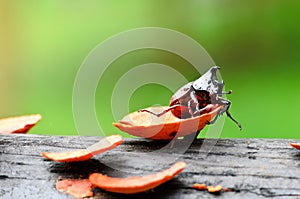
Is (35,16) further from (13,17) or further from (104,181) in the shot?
(104,181)

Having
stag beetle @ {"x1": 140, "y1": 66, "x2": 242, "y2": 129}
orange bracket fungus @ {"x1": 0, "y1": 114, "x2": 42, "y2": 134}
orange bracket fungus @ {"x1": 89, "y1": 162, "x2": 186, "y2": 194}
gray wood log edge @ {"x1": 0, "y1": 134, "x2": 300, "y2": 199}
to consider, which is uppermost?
stag beetle @ {"x1": 140, "y1": 66, "x2": 242, "y2": 129}

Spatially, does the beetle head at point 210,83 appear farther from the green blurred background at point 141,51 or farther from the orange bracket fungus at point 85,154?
the green blurred background at point 141,51

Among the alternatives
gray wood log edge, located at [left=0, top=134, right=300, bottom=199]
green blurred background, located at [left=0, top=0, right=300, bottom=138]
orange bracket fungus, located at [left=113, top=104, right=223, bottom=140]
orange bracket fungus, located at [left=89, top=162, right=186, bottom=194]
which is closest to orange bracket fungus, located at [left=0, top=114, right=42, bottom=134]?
gray wood log edge, located at [left=0, top=134, right=300, bottom=199]

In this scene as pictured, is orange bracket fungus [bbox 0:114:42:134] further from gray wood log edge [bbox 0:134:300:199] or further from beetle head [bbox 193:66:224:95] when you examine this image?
beetle head [bbox 193:66:224:95]

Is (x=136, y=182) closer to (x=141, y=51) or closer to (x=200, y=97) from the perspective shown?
(x=200, y=97)

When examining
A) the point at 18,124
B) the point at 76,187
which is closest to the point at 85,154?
the point at 76,187

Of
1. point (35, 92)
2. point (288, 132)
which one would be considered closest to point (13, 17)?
point (35, 92)
